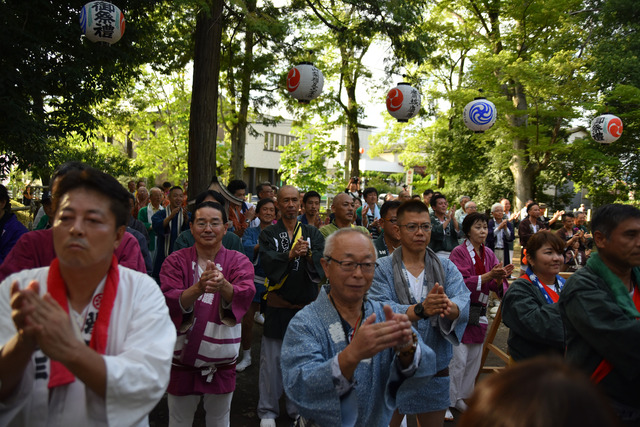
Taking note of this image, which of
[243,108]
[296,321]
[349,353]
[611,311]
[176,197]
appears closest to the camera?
[349,353]

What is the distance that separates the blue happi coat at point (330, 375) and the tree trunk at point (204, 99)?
6.77m

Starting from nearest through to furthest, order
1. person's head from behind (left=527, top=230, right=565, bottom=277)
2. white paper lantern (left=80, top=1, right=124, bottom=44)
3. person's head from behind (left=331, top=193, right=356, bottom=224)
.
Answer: person's head from behind (left=527, top=230, right=565, bottom=277), person's head from behind (left=331, top=193, right=356, bottom=224), white paper lantern (left=80, top=1, right=124, bottom=44)

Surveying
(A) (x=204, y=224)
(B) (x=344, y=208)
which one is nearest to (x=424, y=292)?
(A) (x=204, y=224)

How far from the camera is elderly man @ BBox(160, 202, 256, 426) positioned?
10.4ft

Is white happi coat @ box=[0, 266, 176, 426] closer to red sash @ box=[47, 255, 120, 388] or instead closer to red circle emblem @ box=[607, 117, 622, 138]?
red sash @ box=[47, 255, 120, 388]

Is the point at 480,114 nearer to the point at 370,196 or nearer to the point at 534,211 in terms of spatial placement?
the point at 534,211

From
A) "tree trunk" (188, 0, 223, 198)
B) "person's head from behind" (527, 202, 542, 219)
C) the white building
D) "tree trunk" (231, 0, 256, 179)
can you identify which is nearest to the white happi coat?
"tree trunk" (188, 0, 223, 198)

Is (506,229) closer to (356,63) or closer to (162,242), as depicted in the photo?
(162,242)

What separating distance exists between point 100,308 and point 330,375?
0.96 meters

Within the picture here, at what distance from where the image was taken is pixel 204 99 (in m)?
8.55

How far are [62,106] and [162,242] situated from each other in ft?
11.5

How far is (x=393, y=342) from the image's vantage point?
1839 millimetres

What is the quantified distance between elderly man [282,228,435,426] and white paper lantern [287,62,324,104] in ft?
20.2

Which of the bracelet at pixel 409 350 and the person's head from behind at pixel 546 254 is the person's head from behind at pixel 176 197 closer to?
the person's head from behind at pixel 546 254
